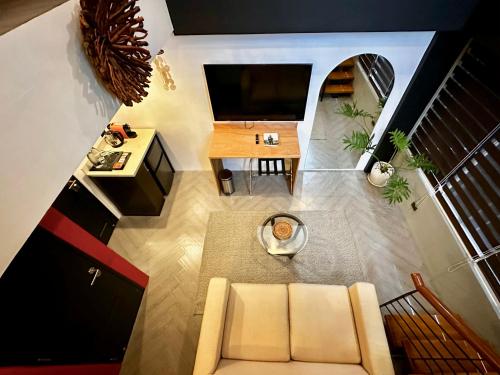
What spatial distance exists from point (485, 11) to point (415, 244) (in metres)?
2.39

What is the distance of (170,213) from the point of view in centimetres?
333

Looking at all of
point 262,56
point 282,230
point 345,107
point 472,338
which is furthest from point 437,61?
point 472,338

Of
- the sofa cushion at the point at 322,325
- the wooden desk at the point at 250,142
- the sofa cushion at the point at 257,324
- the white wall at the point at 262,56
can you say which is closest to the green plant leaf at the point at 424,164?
the white wall at the point at 262,56

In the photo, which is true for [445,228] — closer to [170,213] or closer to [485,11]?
[485,11]

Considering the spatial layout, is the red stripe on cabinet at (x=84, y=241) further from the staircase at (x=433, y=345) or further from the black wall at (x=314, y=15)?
the staircase at (x=433, y=345)

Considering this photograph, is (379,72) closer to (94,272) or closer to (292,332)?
(292,332)

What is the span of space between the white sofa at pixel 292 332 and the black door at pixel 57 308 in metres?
0.91

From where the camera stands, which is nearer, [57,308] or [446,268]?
[57,308]

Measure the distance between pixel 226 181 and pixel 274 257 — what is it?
1202 mm

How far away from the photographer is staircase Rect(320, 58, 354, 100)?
472 cm

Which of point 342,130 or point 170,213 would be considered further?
point 342,130

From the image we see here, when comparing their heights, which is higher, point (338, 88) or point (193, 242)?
point (338, 88)

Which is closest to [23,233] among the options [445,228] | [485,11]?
[485,11]

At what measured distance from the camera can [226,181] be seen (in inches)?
130
